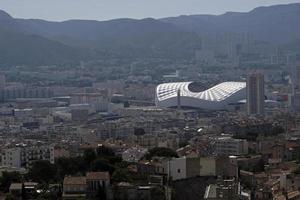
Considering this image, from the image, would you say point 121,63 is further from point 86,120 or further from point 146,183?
point 146,183

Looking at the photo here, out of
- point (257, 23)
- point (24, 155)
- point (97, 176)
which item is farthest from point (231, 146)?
point (257, 23)

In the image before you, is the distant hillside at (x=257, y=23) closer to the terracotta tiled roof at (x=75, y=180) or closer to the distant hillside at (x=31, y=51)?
the distant hillside at (x=31, y=51)

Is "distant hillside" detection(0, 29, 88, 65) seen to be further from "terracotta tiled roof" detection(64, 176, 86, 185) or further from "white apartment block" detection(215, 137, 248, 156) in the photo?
"terracotta tiled roof" detection(64, 176, 86, 185)

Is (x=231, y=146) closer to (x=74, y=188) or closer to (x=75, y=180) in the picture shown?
(x=75, y=180)

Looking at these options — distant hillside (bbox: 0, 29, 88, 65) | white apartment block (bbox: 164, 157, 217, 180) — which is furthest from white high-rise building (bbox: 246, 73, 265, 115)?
distant hillside (bbox: 0, 29, 88, 65)

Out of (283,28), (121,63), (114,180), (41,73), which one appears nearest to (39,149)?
(114,180)

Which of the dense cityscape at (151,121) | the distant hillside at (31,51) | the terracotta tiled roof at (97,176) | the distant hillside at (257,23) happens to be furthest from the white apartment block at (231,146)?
the distant hillside at (257,23)
